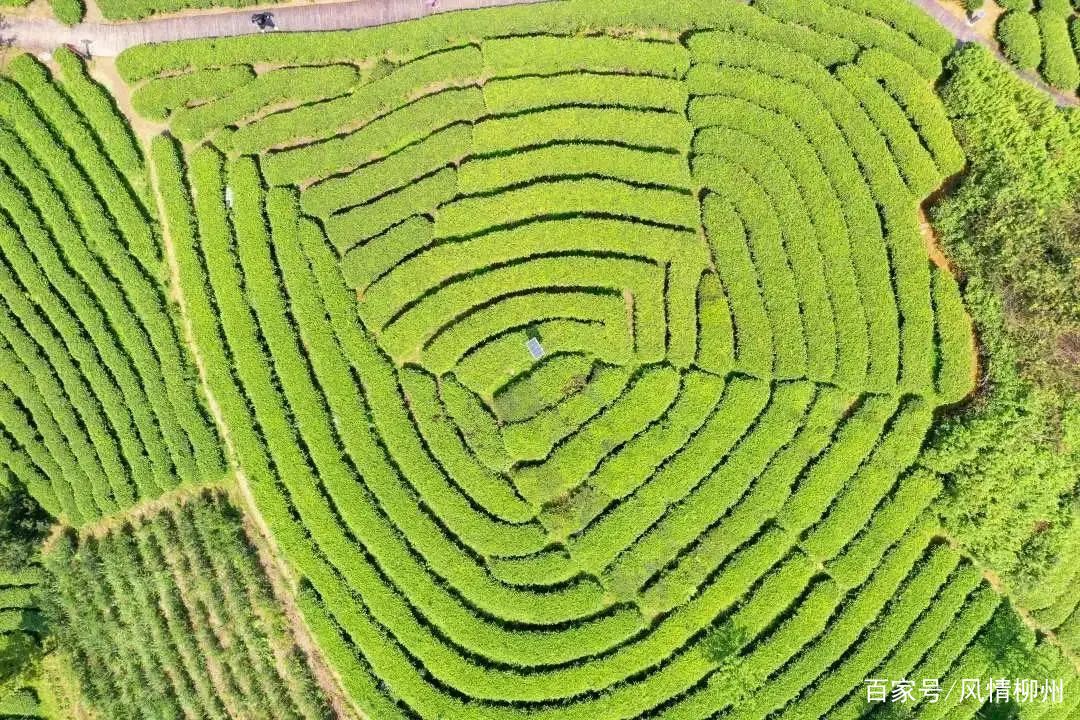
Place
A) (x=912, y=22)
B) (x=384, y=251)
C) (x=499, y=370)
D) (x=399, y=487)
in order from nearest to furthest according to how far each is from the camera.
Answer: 1. (x=399, y=487)
2. (x=499, y=370)
3. (x=384, y=251)
4. (x=912, y=22)

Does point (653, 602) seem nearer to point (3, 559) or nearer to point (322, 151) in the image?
point (322, 151)

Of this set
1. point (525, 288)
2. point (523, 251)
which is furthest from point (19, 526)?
point (523, 251)

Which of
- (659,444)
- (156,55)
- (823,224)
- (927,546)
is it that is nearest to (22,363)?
(156,55)

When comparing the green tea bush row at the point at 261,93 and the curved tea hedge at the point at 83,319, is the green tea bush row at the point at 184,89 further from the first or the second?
the curved tea hedge at the point at 83,319

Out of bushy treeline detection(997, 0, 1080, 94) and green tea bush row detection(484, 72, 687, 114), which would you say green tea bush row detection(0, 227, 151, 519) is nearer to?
green tea bush row detection(484, 72, 687, 114)

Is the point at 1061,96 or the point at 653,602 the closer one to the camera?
the point at 653,602

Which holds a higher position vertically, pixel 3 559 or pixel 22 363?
pixel 22 363

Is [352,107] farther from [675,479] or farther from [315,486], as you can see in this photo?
[675,479]

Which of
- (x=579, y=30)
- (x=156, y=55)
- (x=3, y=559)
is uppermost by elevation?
(x=156, y=55)
